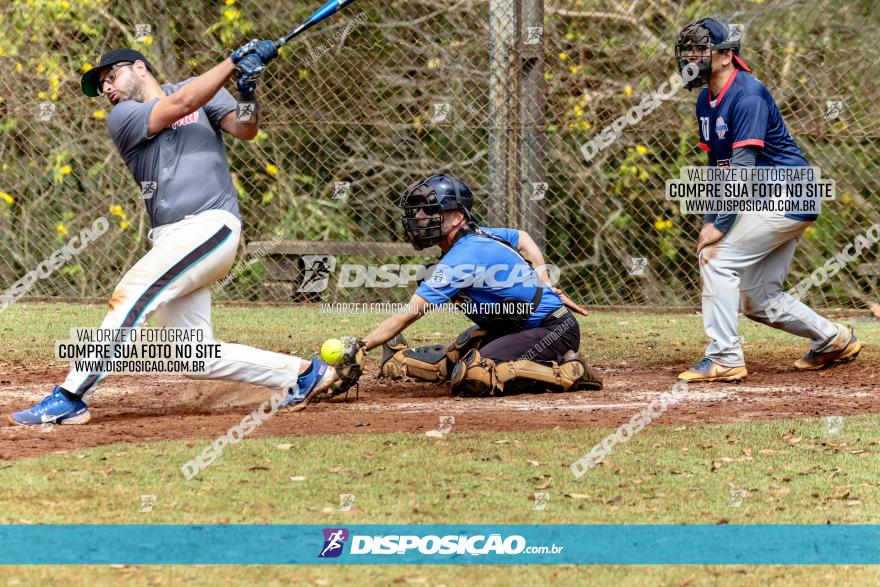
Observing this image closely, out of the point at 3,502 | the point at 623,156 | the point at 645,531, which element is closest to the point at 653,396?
the point at 645,531

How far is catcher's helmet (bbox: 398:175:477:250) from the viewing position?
22.3ft

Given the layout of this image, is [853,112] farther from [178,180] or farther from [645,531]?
[645,531]

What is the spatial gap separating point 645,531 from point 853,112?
7621 mm

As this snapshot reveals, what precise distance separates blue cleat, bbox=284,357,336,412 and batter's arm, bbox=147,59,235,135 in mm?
1463

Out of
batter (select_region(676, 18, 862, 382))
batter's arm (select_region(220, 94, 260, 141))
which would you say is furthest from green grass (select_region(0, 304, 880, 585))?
batter's arm (select_region(220, 94, 260, 141))

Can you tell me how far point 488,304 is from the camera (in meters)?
6.95

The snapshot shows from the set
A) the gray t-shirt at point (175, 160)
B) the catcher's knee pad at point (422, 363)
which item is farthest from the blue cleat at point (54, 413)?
the catcher's knee pad at point (422, 363)

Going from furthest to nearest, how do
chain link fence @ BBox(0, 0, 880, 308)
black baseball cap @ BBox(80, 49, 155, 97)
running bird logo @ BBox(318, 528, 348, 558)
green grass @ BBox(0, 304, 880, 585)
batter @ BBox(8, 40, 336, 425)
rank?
chain link fence @ BBox(0, 0, 880, 308)
black baseball cap @ BBox(80, 49, 155, 97)
batter @ BBox(8, 40, 336, 425)
running bird logo @ BBox(318, 528, 348, 558)
green grass @ BBox(0, 304, 880, 585)

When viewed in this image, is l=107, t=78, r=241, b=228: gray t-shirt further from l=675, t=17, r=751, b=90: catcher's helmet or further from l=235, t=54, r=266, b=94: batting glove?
l=675, t=17, r=751, b=90: catcher's helmet

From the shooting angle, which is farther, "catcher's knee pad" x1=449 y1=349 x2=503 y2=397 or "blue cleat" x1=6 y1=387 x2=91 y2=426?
"catcher's knee pad" x1=449 y1=349 x2=503 y2=397

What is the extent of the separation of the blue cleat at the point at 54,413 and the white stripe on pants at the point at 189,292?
8 cm

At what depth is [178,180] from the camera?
6.06 metres

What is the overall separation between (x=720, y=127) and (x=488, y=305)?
1.79 m

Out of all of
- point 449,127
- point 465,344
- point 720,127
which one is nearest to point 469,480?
point 465,344
